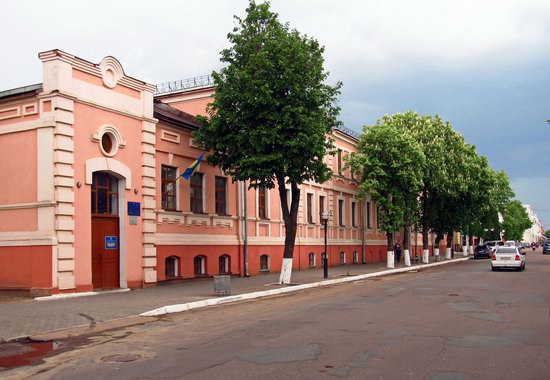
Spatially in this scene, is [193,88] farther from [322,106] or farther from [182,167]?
[322,106]

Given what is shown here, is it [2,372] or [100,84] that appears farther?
[100,84]

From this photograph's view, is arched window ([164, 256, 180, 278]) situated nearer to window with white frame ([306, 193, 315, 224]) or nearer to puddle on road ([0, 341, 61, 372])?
puddle on road ([0, 341, 61, 372])

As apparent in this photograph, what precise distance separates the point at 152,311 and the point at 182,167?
10796 mm

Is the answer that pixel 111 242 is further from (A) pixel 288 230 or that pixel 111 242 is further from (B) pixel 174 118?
(A) pixel 288 230

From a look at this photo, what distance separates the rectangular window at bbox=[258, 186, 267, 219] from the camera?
3095cm

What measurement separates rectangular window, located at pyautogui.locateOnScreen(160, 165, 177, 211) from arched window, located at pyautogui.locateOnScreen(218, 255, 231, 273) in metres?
4.45

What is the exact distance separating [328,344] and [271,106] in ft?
43.1

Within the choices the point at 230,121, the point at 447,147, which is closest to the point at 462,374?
the point at 230,121

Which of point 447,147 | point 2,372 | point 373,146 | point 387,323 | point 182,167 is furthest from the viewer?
point 447,147

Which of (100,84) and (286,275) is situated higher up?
(100,84)

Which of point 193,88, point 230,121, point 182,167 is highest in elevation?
point 193,88

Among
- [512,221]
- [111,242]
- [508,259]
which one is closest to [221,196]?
[111,242]

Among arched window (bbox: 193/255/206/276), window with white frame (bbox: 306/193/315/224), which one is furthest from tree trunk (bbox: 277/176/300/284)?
window with white frame (bbox: 306/193/315/224)

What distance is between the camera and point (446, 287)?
2141cm
